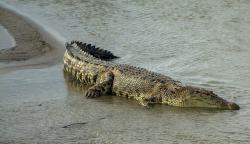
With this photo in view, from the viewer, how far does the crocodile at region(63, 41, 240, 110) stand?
7215 mm

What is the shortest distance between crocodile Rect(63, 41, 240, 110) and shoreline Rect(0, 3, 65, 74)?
A: 1.04m

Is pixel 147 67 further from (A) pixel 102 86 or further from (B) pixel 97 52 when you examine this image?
(A) pixel 102 86

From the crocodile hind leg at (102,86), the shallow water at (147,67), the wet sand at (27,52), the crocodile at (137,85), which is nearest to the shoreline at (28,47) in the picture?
the wet sand at (27,52)

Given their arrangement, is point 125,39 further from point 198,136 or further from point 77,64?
point 198,136

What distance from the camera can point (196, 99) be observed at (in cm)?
723

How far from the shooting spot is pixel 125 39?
1173 centimetres

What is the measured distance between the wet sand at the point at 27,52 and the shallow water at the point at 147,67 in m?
→ 0.49

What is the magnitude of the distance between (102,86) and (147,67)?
166cm

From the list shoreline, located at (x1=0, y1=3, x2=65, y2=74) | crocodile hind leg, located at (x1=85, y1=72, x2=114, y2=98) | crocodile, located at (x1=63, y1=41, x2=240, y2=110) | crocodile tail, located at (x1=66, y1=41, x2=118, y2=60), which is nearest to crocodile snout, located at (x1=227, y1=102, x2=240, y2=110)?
crocodile, located at (x1=63, y1=41, x2=240, y2=110)

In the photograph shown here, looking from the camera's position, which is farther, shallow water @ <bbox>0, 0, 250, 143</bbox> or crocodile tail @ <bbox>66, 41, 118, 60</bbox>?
crocodile tail @ <bbox>66, 41, 118, 60</bbox>

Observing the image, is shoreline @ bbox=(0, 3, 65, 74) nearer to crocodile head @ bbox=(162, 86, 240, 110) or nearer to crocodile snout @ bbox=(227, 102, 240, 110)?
crocodile head @ bbox=(162, 86, 240, 110)

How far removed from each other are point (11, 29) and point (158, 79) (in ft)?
21.9

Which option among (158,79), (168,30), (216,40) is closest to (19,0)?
(168,30)

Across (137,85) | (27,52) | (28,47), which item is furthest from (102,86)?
(28,47)
